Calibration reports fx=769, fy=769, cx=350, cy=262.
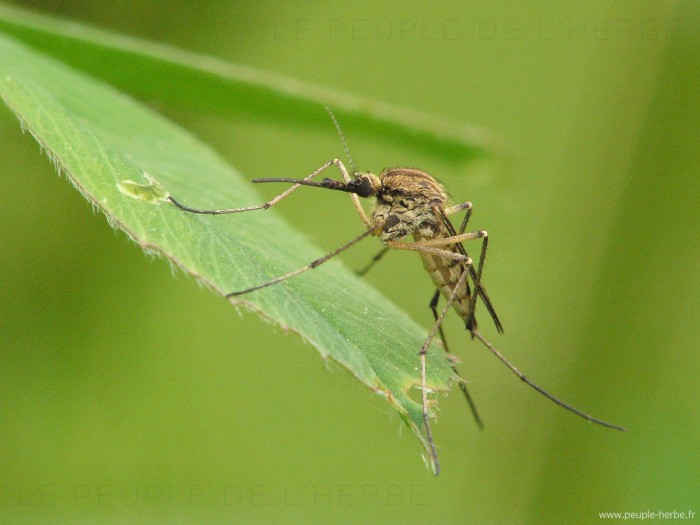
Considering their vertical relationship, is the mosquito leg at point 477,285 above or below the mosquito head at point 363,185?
below

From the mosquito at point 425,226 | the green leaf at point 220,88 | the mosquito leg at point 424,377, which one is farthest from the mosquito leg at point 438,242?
the green leaf at point 220,88

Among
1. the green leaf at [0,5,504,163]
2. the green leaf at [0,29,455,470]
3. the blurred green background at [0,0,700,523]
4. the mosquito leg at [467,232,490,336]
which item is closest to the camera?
the green leaf at [0,29,455,470]

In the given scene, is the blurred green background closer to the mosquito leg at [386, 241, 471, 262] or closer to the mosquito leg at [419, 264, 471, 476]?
the mosquito leg at [386, 241, 471, 262]

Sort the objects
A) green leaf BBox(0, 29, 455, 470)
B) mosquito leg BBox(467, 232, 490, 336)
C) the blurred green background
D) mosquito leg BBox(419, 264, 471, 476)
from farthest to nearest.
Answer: the blurred green background < mosquito leg BBox(467, 232, 490, 336) < mosquito leg BBox(419, 264, 471, 476) < green leaf BBox(0, 29, 455, 470)

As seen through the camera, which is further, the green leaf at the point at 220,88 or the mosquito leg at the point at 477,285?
the mosquito leg at the point at 477,285

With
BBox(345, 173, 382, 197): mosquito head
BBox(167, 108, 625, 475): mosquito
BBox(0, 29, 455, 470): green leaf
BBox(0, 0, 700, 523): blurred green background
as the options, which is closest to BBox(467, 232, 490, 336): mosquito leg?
BBox(167, 108, 625, 475): mosquito

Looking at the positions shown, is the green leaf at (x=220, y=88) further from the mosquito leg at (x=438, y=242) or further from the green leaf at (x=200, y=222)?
the mosquito leg at (x=438, y=242)

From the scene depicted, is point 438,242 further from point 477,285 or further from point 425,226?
point 477,285
